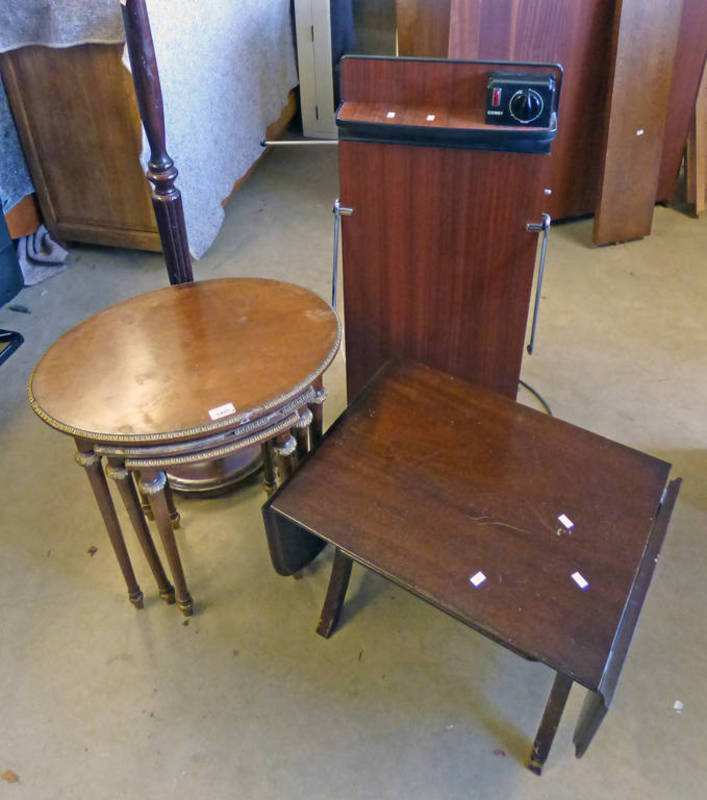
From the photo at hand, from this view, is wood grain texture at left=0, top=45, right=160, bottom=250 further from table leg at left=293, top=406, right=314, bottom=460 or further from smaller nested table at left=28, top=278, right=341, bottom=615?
table leg at left=293, top=406, right=314, bottom=460

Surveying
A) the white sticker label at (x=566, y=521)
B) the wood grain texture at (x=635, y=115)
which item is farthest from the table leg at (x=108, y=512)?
the wood grain texture at (x=635, y=115)

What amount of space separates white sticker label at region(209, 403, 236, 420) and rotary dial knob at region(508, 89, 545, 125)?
0.70 metres

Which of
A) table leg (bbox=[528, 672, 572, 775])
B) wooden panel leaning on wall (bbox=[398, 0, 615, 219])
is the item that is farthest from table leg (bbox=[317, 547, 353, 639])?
wooden panel leaning on wall (bbox=[398, 0, 615, 219])

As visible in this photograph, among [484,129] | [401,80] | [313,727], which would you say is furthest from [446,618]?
[401,80]

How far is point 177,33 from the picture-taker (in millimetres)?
2201

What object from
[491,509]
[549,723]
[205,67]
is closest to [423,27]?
[205,67]

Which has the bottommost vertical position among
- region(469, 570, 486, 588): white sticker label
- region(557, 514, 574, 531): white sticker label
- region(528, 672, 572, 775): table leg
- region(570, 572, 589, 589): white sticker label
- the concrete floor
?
the concrete floor

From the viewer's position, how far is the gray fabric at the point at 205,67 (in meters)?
2.10

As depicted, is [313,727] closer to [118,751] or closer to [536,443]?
[118,751]

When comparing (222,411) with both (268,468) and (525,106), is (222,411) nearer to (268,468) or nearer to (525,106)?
(268,468)

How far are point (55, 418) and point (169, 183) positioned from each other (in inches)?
23.2

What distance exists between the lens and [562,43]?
7.67ft

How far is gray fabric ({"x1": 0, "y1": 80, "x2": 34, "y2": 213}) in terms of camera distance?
7.78 ft

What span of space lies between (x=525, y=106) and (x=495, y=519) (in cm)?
70
